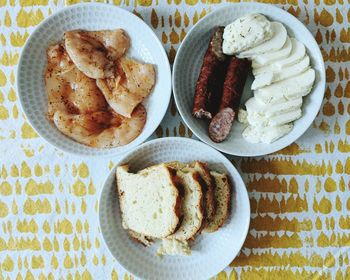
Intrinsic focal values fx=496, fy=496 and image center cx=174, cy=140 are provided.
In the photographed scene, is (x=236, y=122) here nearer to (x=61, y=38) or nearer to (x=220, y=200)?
(x=220, y=200)

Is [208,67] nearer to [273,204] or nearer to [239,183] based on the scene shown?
[239,183]

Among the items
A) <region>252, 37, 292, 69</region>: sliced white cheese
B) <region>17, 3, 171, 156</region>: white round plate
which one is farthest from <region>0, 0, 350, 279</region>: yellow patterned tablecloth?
<region>252, 37, 292, 69</region>: sliced white cheese

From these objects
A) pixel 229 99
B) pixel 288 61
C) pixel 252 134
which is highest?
pixel 288 61

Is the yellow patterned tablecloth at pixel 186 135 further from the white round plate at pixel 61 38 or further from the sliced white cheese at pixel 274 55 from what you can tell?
the sliced white cheese at pixel 274 55

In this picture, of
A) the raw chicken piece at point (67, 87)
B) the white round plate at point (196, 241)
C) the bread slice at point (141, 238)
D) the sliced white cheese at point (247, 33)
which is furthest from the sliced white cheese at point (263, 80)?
the bread slice at point (141, 238)

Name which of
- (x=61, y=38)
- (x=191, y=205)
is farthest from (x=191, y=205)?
(x=61, y=38)

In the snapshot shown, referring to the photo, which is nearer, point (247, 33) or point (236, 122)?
point (247, 33)

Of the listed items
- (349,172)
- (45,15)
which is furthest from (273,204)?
(45,15)
